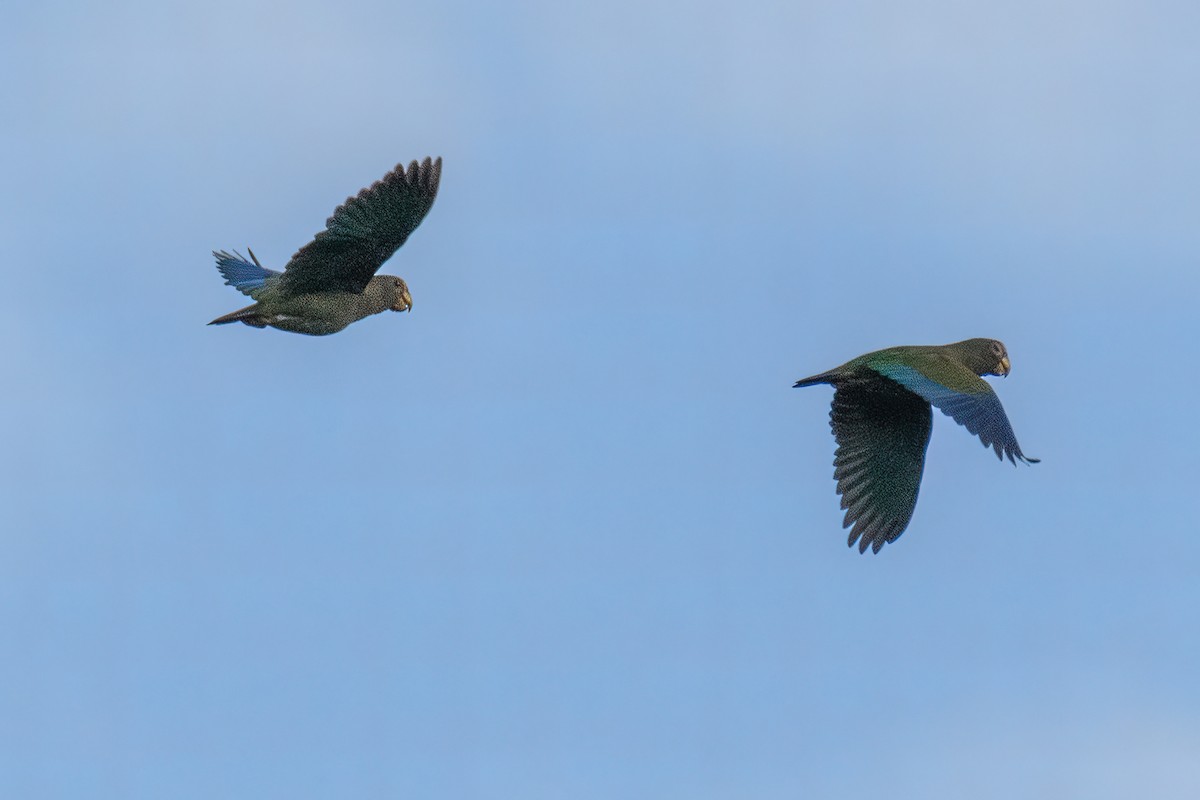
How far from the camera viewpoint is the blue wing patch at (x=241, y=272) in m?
19.0

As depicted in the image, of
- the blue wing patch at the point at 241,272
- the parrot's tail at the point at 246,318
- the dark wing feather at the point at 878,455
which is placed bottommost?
the dark wing feather at the point at 878,455

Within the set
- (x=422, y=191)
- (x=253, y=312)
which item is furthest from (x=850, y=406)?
(x=253, y=312)

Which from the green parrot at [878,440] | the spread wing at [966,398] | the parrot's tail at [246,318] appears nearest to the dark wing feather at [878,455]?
the green parrot at [878,440]

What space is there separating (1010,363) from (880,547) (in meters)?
2.54

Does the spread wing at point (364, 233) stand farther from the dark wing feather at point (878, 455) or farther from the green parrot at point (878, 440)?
the dark wing feather at point (878, 455)

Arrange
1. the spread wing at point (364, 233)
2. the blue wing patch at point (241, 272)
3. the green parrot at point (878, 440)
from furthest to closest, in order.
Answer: the blue wing patch at point (241, 272) < the green parrot at point (878, 440) < the spread wing at point (364, 233)

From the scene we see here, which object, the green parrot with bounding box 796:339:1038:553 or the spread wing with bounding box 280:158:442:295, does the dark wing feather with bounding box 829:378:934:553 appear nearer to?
the green parrot with bounding box 796:339:1038:553

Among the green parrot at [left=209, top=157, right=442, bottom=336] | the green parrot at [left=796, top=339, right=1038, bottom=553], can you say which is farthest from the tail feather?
the green parrot at [left=209, top=157, right=442, bottom=336]

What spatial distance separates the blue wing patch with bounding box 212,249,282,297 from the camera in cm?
1903

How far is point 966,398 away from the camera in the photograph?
1581cm

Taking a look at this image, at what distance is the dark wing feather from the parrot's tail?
5425 mm

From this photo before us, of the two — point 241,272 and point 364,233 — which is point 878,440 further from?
point 241,272

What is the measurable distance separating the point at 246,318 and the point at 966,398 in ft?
21.6

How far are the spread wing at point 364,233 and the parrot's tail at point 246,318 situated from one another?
416 mm
